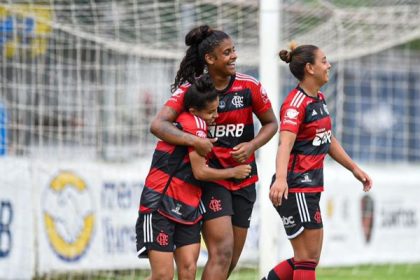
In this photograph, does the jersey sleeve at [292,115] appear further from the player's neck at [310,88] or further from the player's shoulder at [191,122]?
the player's shoulder at [191,122]

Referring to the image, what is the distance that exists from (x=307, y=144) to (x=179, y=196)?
1.03m

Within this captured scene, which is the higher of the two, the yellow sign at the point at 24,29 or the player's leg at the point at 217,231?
the yellow sign at the point at 24,29

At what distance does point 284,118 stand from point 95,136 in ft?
17.7

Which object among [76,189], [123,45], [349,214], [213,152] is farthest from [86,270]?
[213,152]

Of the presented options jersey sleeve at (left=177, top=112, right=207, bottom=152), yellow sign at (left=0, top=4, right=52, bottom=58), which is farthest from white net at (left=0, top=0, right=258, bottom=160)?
jersey sleeve at (left=177, top=112, right=207, bottom=152)

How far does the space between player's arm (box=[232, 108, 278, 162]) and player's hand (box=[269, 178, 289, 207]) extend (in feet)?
0.89

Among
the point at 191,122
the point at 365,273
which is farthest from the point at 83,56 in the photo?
the point at 191,122

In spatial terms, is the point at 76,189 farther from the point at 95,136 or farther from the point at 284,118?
the point at 284,118

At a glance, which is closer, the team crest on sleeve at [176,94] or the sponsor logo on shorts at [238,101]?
the team crest on sleeve at [176,94]

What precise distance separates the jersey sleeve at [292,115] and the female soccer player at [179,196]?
465 mm

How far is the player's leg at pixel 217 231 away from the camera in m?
6.79

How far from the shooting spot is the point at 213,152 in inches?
273

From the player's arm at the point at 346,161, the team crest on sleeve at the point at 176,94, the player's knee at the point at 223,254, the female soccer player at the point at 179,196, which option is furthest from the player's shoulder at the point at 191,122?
the player's arm at the point at 346,161

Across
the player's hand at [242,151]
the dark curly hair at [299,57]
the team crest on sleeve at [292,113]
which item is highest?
the dark curly hair at [299,57]
